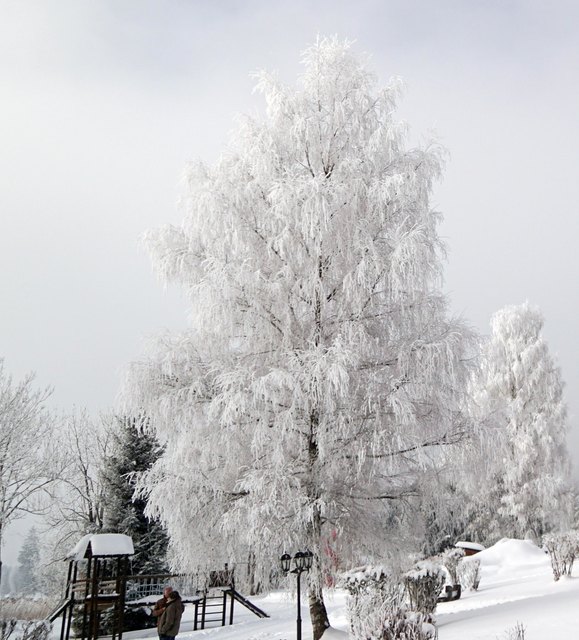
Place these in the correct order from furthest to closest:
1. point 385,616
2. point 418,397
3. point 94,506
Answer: point 94,506, point 418,397, point 385,616

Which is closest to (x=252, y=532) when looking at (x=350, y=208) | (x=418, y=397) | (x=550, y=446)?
(x=418, y=397)

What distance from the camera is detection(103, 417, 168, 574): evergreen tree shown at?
18.1m

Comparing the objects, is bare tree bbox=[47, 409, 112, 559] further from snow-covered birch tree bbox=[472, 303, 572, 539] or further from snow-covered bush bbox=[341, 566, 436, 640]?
snow-covered bush bbox=[341, 566, 436, 640]

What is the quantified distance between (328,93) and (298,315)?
3824 mm

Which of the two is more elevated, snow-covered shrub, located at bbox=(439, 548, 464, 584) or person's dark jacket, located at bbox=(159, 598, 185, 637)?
snow-covered shrub, located at bbox=(439, 548, 464, 584)

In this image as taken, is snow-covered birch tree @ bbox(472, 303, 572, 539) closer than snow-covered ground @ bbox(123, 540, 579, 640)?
No

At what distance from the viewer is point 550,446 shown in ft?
82.7

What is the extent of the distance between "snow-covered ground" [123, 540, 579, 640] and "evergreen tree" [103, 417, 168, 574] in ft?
6.87

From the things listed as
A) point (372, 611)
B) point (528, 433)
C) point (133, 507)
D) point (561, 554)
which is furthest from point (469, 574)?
point (528, 433)

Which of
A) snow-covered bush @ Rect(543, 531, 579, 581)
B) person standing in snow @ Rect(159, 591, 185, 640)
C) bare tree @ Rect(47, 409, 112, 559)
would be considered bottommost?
person standing in snow @ Rect(159, 591, 185, 640)

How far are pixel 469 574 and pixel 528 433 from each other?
11.5 m

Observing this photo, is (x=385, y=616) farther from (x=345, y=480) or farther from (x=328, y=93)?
(x=328, y=93)

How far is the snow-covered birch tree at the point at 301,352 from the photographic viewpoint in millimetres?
8289

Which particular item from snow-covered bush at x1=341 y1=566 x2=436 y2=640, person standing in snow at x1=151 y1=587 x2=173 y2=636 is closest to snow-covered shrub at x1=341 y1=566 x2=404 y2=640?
snow-covered bush at x1=341 y1=566 x2=436 y2=640
